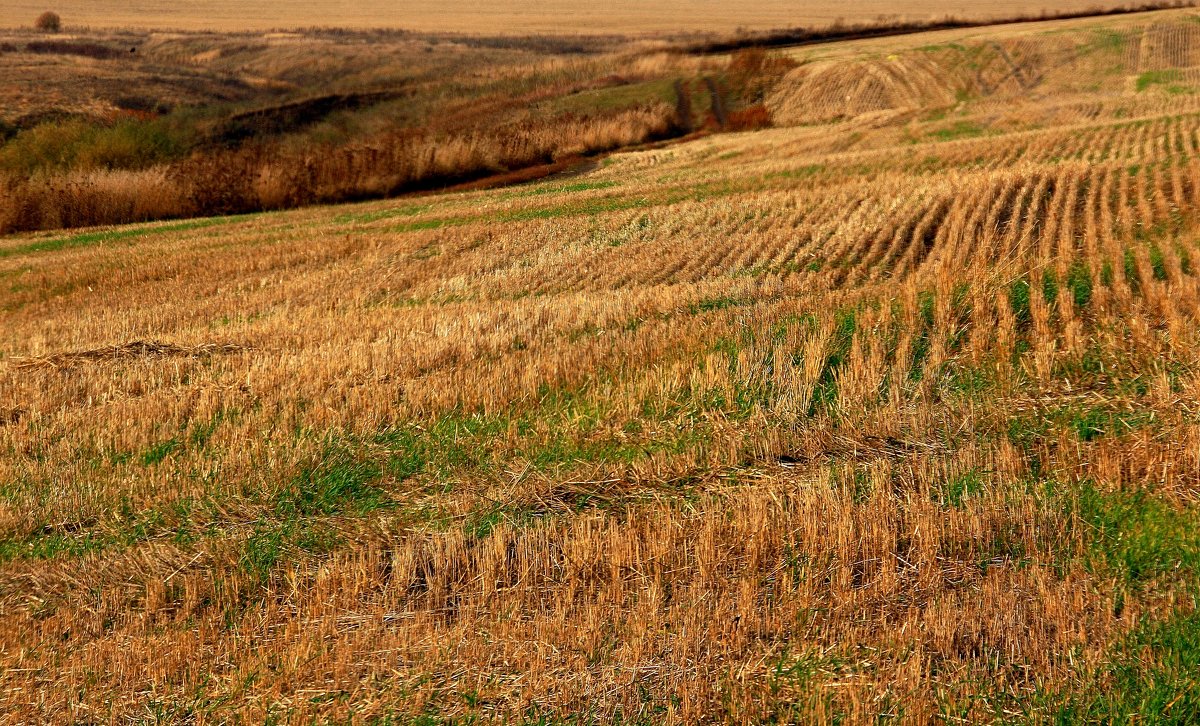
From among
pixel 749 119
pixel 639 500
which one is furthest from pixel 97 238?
pixel 749 119

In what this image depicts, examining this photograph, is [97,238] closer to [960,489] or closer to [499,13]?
[960,489]

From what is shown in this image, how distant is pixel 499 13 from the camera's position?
137875 millimetres

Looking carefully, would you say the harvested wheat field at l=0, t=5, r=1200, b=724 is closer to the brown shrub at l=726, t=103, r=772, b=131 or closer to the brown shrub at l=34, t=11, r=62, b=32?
the brown shrub at l=726, t=103, r=772, b=131

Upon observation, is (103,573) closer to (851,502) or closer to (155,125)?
(851,502)

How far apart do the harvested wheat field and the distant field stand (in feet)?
328

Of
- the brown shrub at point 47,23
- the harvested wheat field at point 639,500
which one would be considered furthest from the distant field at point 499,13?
the harvested wheat field at point 639,500

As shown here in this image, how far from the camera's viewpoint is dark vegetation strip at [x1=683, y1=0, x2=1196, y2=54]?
61.5m

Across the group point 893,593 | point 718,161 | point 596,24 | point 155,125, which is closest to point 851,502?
point 893,593

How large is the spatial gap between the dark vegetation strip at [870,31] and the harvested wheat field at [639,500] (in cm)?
5032

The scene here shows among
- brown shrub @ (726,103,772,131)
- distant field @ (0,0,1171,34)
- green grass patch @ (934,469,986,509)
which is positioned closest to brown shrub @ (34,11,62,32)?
distant field @ (0,0,1171,34)

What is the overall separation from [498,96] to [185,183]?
67.5ft

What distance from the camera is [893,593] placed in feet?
17.0

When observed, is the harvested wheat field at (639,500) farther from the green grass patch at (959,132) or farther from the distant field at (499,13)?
the distant field at (499,13)

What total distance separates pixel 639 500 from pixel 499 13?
461 feet
